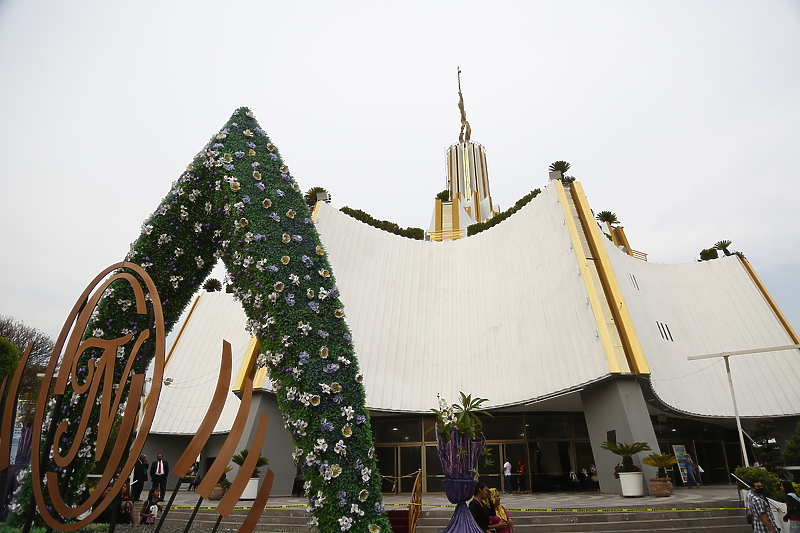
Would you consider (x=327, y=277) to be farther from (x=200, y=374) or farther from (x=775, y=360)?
(x=775, y=360)

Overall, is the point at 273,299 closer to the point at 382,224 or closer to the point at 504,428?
the point at 504,428

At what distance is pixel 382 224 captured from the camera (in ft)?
79.5

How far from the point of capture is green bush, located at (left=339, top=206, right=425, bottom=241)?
2344 cm

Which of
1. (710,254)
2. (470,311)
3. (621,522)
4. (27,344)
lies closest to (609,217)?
(710,254)

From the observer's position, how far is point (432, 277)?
66.0 ft

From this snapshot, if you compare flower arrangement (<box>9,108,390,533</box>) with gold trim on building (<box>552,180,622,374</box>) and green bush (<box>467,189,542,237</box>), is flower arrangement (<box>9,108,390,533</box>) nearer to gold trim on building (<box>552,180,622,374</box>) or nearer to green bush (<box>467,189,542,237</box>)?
gold trim on building (<box>552,180,622,374</box>)

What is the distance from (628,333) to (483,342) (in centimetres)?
462

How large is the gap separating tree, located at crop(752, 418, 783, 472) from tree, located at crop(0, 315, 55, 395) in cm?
2791

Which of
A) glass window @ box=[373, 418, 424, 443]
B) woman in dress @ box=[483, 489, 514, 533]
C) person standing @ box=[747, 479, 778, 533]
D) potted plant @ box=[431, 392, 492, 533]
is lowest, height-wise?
woman in dress @ box=[483, 489, 514, 533]

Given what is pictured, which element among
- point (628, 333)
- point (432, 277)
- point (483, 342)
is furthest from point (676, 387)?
point (432, 277)

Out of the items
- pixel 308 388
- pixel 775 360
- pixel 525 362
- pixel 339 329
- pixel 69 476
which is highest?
pixel 775 360

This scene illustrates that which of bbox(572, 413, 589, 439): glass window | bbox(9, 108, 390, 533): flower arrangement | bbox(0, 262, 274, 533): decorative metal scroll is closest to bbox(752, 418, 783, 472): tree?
bbox(572, 413, 589, 439): glass window

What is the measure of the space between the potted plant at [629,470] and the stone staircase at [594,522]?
94.5 inches

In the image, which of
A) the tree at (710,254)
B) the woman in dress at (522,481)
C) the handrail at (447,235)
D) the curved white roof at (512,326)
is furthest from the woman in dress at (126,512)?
the tree at (710,254)
